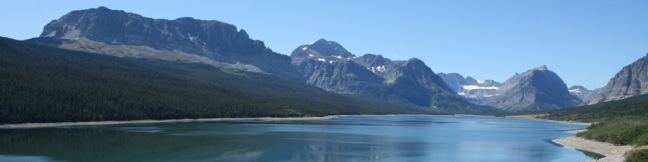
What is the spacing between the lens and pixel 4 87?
153 meters

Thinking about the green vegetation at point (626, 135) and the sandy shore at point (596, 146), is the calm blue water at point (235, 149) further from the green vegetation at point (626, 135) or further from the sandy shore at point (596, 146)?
the green vegetation at point (626, 135)

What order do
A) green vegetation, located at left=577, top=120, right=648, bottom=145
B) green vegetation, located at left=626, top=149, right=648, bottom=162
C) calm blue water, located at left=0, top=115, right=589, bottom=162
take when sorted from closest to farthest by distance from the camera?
green vegetation, located at left=626, top=149, right=648, bottom=162 < calm blue water, located at left=0, top=115, right=589, bottom=162 < green vegetation, located at left=577, top=120, right=648, bottom=145

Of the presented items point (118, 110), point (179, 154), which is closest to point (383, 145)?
point (179, 154)

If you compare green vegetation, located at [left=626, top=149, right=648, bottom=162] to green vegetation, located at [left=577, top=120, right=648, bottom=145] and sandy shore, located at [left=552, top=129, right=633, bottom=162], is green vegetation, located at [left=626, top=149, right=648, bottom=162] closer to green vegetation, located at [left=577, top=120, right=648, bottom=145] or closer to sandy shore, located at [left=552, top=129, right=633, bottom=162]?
sandy shore, located at [left=552, top=129, right=633, bottom=162]

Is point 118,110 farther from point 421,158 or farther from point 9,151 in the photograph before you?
point 421,158

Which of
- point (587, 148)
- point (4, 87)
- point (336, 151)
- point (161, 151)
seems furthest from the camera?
point (4, 87)

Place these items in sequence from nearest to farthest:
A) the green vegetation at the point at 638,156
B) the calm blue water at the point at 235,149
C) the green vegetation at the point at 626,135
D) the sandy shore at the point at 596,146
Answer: the green vegetation at the point at 638,156 → the calm blue water at the point at 235,149 → the sandy shore at the point at 596,146 → the green vegetation at the point at 626,135

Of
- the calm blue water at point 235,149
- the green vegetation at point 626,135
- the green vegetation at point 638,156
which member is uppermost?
the green vegetation at point 626,135

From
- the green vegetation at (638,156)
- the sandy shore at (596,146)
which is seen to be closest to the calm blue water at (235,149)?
the sandy shore at (596,146)

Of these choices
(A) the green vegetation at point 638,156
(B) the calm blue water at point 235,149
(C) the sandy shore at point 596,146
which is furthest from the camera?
(C) the sandy shore at point 596,146

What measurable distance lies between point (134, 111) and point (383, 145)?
Result: 89.4m

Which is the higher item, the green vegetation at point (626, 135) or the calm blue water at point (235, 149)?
the green vegetation at point (626, 135)

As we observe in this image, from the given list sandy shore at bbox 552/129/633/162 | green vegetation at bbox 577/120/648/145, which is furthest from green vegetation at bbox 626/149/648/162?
green vegetation at bbox 577/120/648/145

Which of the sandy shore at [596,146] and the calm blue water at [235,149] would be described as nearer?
the calm blue water at [235,149]
